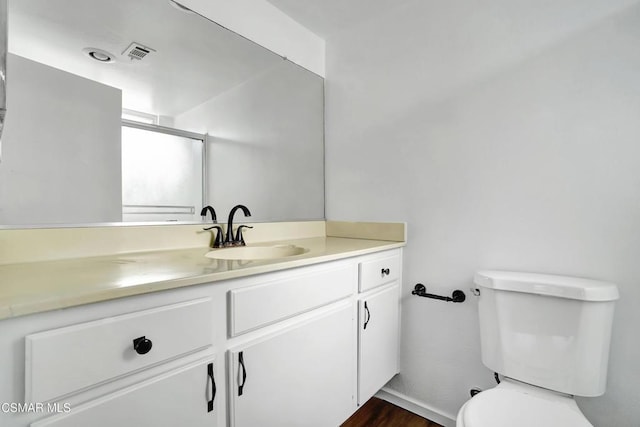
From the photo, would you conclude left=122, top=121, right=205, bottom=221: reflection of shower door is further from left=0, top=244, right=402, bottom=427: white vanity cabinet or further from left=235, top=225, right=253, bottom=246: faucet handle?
left=0, top=244, right=402, bottom=427: white vanity cabinet

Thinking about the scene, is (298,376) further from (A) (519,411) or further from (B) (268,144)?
(B) (268,144)

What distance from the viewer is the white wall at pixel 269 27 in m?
1.48

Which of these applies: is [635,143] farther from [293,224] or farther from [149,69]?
[149,69]

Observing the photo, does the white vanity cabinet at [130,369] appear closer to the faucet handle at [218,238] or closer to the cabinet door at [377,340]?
the faucet handle at [218,238]

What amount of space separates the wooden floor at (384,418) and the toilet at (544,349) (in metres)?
0.62

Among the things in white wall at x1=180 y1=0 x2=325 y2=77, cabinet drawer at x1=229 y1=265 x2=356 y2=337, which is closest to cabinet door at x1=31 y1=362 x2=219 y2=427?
cabinet drawer at x1=229 y1=265 x2=356 y2=337

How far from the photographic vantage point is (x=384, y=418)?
5.24 feet

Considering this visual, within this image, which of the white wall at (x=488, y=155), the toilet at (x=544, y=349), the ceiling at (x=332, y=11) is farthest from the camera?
the ceiling at (x=332, y=11)

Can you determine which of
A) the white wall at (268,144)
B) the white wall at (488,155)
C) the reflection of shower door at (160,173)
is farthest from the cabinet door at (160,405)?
the white wall at (488,155)

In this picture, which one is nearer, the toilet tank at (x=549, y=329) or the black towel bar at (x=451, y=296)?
the toilet tank at (x=549, y=329)

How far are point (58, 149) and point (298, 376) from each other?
1156 mm

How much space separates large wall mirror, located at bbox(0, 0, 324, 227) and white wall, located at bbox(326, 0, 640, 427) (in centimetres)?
59

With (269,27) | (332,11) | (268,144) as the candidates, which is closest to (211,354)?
(268,144)

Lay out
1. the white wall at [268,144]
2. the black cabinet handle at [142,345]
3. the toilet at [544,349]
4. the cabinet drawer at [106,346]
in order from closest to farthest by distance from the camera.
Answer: the cabinet drawer at [106,346], the black cabinet handle at [142,345], the toilet at [544,349], the white wall at [268,144]
